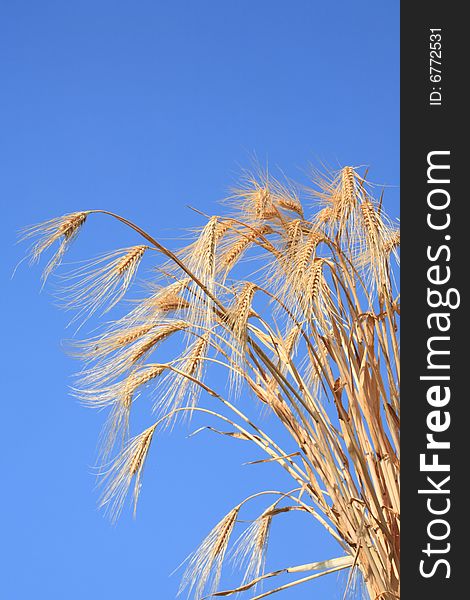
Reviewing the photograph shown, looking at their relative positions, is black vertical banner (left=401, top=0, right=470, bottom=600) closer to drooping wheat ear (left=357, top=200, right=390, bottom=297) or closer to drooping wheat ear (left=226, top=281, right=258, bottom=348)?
drooping wheat ear (left=357, top=200, right=390, bottom=297)

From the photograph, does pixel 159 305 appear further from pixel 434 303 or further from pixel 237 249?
pixel 434 303

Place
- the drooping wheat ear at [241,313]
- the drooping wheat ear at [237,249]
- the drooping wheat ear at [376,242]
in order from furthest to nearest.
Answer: the drooping wheat ear at [237,249], the drooping wheat ear at [376,242], the drooping wheat ear at [241,313]

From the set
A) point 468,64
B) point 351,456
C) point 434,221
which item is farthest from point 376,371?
point 468,64

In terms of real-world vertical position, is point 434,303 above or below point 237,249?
below

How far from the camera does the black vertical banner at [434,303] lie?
6.97 feet

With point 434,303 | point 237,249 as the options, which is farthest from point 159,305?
point 434,303

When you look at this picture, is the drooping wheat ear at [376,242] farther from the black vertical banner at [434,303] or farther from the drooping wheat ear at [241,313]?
the drooping wheat ear at [241,313]

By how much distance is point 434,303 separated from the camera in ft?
7.14

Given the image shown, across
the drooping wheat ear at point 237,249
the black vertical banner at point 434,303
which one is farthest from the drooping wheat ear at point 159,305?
the black vertical banner at point 434,303

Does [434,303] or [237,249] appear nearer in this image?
[434,303]

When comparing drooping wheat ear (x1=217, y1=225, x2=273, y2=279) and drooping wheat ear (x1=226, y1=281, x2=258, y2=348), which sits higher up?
drooping wheat ear (x1=217, y1=225, x2=273, y2=279)

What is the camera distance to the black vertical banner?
2123mm

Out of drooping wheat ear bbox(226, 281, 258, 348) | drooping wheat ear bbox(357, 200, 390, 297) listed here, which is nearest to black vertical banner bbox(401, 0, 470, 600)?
drooping wheat ear bbox(357, 200, 390, 297)

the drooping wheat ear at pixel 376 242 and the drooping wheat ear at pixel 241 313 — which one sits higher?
the drooping wheat ear at pixel 376 242
